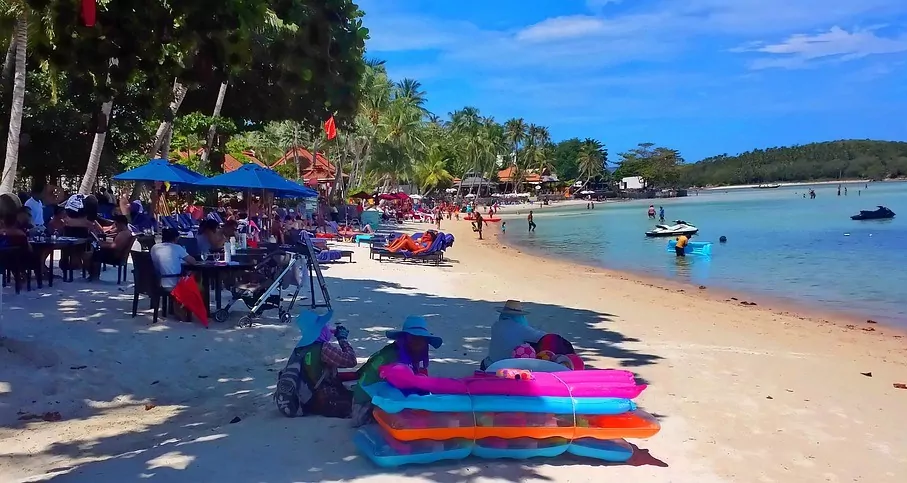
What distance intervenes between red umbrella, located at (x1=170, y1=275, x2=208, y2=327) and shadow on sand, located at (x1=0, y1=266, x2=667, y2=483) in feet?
0.53

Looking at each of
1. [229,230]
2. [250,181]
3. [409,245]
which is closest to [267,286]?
[229,230]

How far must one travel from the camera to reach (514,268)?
20109 mm

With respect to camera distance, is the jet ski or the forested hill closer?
the jet ski

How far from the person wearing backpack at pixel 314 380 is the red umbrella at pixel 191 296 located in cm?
300

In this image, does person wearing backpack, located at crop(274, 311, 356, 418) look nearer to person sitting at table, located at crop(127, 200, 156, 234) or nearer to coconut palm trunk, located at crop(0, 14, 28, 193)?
coconut palm trunk, located at crop(0, 14, 28, 193)

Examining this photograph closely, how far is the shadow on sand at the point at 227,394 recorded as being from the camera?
3.97 meters

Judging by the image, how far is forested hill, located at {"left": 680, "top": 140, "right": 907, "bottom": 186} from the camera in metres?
170

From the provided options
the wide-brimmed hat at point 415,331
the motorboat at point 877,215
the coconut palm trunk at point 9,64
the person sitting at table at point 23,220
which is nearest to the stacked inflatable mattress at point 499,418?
the wide-brimmed hat at point 415,331

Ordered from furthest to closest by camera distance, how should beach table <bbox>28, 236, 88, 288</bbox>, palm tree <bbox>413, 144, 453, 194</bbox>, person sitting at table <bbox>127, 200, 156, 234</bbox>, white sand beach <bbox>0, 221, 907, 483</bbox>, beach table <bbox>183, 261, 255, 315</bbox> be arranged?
palm tree <bbox>413, 144, 453, 194</bbox> < person sitting at table <bbox>127, 200, 156, 234</bbox> < beach table <bbox>28, 236, 88, 288</bbox> < beach table <bbox>183, 261, 255, 315</bbox> < white sand beach <bbox>0, 221, 907, 483</bbox>

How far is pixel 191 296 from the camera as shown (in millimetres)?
7445

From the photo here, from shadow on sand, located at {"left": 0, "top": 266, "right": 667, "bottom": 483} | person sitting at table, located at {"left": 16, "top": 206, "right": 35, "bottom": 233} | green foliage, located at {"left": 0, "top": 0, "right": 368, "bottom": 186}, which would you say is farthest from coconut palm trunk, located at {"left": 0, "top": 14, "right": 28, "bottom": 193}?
shadow on sand, located at {"left": 0, "top": 266, "right": 667, "bottom": 483}

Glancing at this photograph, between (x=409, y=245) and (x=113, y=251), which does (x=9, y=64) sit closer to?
(x=113, y=251)

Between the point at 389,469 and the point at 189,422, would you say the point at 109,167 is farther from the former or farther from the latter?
the point at 389,469

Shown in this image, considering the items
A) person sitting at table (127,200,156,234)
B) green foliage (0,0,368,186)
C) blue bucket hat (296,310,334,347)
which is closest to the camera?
blue bucket hat (296,310,334,347)
